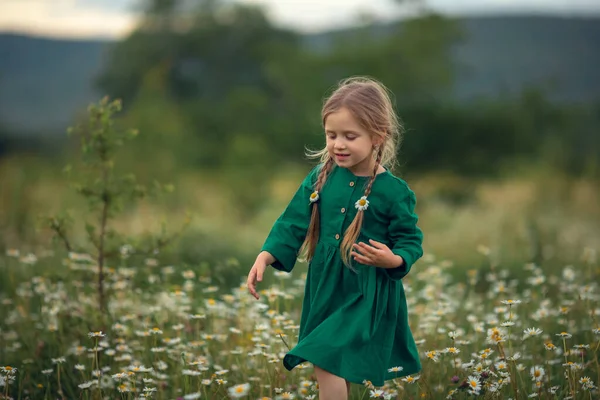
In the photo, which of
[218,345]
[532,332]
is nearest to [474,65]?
[218,345]

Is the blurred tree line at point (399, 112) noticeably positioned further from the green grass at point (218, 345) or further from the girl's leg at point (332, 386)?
the girl's leg at point (332, 386)

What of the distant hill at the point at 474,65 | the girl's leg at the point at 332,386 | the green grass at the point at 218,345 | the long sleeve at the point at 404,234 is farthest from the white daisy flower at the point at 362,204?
the distant hill at the point at 474,65

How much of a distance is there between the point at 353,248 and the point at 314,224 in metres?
0.25

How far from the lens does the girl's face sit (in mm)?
2922

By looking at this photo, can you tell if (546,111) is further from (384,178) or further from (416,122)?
(384,178)

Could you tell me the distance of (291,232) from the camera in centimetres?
318

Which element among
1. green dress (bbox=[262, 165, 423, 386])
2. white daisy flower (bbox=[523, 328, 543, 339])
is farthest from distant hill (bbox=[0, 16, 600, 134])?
green dress (bbox=[262, 165, 423, 386])

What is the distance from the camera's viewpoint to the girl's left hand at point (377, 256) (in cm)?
273

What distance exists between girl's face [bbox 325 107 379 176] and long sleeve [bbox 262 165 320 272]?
295mm

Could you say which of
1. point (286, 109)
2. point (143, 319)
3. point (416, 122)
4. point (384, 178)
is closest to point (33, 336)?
point (143, 319)

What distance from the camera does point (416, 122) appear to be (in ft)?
50.2

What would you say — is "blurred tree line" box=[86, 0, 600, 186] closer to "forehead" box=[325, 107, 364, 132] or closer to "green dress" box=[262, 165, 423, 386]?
"green dress" box=[262, 165, 423, 386]

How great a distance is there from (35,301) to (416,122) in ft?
37.1

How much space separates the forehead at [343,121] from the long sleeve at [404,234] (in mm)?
376
